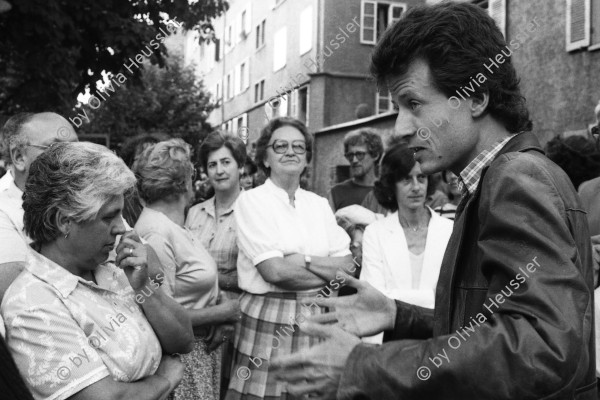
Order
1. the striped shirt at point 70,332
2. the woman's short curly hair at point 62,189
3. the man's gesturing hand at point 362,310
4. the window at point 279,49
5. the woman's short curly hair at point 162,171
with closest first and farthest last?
the man's gesturing hand at point 362,310, the striped shirt at point 70,332, the woman's short curly hair at point 62,189, the woman's short curly hair at point 162,171, the window at point 279,49

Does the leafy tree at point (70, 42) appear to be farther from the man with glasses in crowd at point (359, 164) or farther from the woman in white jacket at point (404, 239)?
the woman in white jacket at point (404, 239)

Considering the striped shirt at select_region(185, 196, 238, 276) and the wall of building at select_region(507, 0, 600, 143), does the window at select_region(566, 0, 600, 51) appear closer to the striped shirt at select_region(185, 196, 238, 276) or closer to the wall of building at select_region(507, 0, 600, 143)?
the wall of building at select_region(507, 0, 600, 143)

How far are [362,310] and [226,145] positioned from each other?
11.3ft

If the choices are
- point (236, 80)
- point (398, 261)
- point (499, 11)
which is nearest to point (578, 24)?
point (499, 11)

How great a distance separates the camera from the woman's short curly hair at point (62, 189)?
266 centimetres

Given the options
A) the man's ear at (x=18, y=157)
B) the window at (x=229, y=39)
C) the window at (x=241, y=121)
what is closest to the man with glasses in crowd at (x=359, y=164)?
the man's ear at (x=18, y=157)

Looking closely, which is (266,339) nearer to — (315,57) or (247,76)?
(315,57)

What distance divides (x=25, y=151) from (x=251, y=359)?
172 centimetres

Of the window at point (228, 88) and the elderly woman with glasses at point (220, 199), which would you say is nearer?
the elderly woman with glasses at point (220, 199)

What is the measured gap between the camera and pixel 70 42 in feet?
29.4

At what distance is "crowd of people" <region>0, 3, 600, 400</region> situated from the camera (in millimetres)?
1443

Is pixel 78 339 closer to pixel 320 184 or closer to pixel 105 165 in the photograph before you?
pixel 105 165

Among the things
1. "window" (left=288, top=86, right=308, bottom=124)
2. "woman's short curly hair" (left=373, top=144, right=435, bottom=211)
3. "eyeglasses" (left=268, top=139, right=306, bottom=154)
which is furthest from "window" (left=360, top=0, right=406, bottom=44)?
"woman's short curly hair" (left=373, top=144, right=435, bottom=211)

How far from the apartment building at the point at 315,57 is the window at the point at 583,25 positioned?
7.57m
